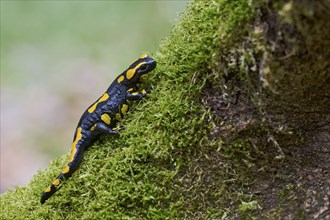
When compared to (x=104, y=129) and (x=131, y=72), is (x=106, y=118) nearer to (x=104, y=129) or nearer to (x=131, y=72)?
(x=104, y=129)

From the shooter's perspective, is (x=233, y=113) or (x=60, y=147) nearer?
(x=233, y=113)

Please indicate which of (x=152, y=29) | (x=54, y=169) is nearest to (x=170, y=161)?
(x=54, y=169)

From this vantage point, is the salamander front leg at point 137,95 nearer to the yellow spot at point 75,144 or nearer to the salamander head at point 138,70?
the salamander head at point 138,70

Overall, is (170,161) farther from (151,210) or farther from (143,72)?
(143,72)

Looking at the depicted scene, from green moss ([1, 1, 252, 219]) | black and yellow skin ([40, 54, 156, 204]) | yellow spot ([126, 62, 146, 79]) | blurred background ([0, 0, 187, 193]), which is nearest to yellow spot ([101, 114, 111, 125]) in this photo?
black and yellow skin ([40, 54, 156, 204])

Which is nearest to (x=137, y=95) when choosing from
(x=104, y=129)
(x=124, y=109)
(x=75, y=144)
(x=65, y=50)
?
(x=124, y=109)

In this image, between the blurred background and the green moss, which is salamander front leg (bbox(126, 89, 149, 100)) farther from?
the blurred background

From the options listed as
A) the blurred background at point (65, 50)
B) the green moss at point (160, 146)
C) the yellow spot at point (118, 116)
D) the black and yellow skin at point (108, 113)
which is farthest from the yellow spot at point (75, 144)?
the blurred background at point (65, 50)
